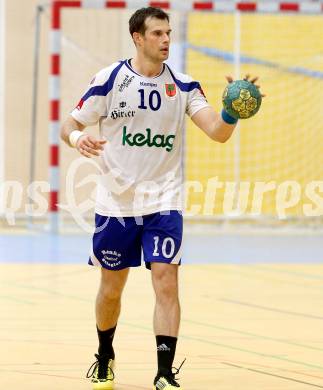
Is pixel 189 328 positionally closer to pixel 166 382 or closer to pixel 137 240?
pixel 137 240

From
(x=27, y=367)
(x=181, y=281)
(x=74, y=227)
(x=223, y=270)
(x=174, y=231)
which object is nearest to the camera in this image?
(x=174, y=231)

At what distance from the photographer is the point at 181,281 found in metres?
12.1

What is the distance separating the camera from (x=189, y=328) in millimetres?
8922

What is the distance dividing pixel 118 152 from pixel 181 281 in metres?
5.60

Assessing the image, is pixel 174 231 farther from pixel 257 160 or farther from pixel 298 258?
pixel 257 160

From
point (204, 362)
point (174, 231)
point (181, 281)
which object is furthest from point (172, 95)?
point (181, 281)

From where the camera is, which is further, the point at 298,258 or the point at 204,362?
the point at 298,258

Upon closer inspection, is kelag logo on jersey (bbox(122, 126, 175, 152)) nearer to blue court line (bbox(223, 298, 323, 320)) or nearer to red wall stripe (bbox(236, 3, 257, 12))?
blue court line (bbox(223, 298, 323, 320))

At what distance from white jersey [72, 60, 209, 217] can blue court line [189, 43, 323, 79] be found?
12.7 metres

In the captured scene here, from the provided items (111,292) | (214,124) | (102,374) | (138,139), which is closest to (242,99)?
(214,124)

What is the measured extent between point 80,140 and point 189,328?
2.83m

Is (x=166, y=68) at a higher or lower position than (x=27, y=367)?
higher

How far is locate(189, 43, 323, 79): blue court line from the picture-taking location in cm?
1947

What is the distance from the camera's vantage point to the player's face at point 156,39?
21.8 ft
